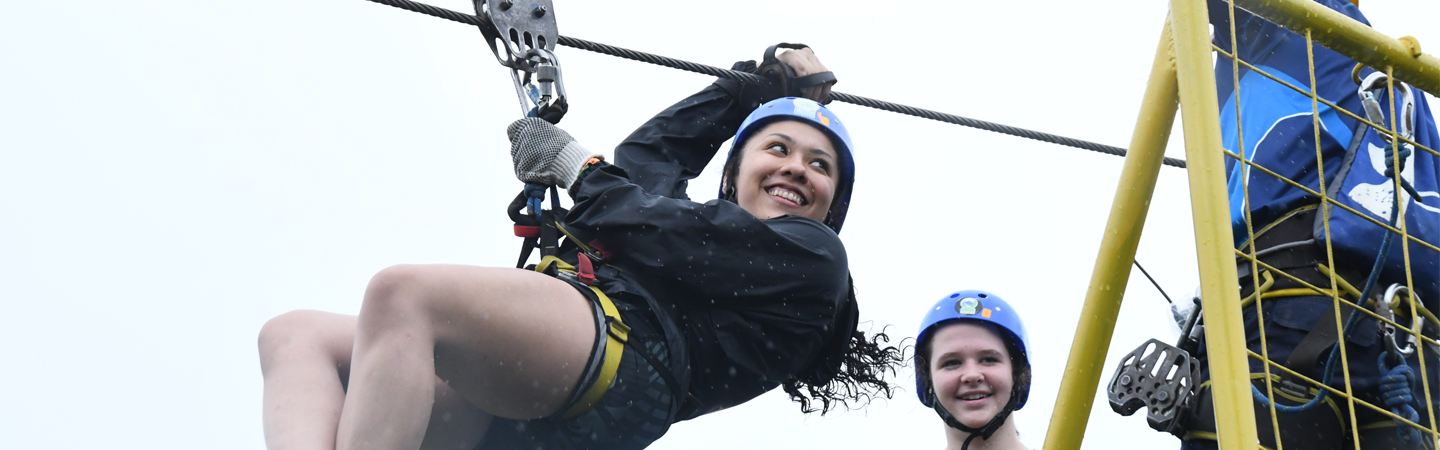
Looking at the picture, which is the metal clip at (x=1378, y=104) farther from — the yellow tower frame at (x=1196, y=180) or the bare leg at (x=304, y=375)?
the bare leg at (x=304, y=375)

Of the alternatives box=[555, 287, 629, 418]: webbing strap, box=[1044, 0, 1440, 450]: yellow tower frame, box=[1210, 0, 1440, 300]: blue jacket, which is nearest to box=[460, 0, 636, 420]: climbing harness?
box=[555, 287, 629, 418]: webbing strap

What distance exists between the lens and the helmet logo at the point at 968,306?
173 inches

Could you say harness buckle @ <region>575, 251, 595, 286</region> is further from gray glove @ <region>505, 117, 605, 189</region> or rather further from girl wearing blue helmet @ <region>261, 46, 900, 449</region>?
gray glove @ <region>505, 117, 605, 189</region>

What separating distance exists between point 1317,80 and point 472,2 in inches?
84.2


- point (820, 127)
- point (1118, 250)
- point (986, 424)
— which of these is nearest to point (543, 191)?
point (820, 127)

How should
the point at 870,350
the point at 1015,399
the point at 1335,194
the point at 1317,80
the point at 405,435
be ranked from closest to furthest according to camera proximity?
the point at 405,435
the point at 1335,194
the point at 1317,80
the point at 870,350
the point at 1015,399

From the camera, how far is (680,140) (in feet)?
12.2

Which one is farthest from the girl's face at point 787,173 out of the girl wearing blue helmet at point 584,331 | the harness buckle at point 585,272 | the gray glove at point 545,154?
the harness buckle at point 585,272

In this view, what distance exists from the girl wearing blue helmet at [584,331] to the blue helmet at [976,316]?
98cm

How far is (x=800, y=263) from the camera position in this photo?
9.89 ft

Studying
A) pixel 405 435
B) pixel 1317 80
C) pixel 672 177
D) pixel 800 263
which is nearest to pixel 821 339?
pixel 800 263

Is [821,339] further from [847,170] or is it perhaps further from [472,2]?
[472,2]

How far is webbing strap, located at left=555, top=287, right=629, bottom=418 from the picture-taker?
9.12ft

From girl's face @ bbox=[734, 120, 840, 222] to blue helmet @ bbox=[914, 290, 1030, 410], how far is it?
3.23ft
